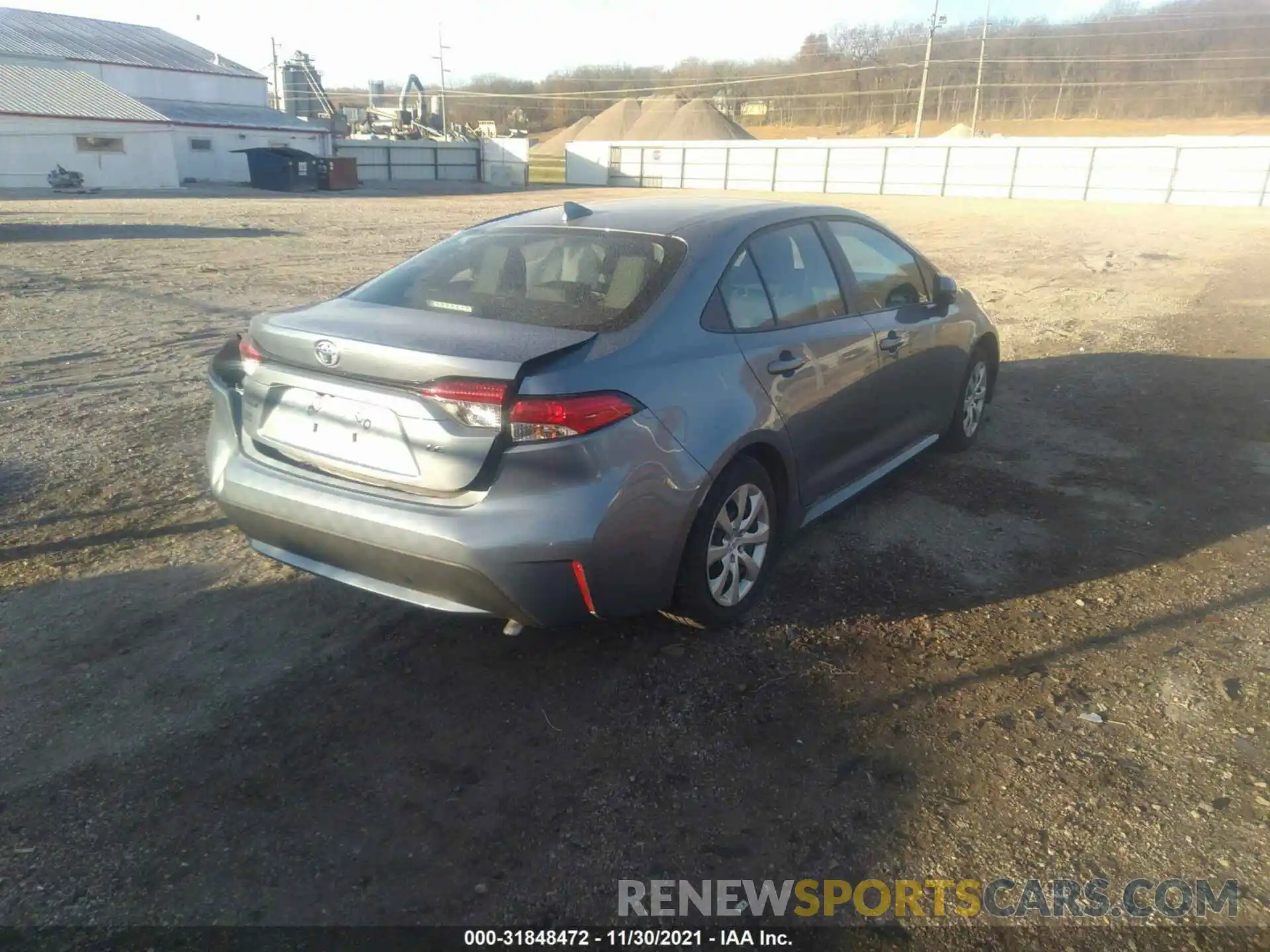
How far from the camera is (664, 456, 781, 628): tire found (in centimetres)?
343

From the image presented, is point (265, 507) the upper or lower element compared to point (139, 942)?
upper

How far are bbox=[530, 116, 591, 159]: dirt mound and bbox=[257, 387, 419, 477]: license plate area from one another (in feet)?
272

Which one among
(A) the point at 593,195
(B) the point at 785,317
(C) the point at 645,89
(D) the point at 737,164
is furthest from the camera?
(C) the point at 645,89

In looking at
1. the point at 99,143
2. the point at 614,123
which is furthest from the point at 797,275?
the point at 614,123

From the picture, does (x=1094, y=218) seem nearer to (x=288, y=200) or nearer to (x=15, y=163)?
(x=288, y=200)

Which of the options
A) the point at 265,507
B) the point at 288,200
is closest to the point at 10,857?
the point at 265,507

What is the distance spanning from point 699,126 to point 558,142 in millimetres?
17797

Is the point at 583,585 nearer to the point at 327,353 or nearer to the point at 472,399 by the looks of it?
the point at 472,399

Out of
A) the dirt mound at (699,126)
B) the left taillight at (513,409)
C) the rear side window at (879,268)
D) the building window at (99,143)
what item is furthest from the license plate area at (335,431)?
the dirt mound at (699,126)

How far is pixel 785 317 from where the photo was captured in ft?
13.1

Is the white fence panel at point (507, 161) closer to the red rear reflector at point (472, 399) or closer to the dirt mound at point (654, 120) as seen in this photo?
the dirt mound at point (654, 120)

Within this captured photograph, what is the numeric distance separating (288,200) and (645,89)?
9526cm

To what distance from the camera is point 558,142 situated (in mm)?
94000

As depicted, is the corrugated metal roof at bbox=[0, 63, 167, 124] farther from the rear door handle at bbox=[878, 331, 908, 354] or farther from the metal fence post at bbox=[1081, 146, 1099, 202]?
the rear door handle at bbox=[878, 331, 908, 354]
